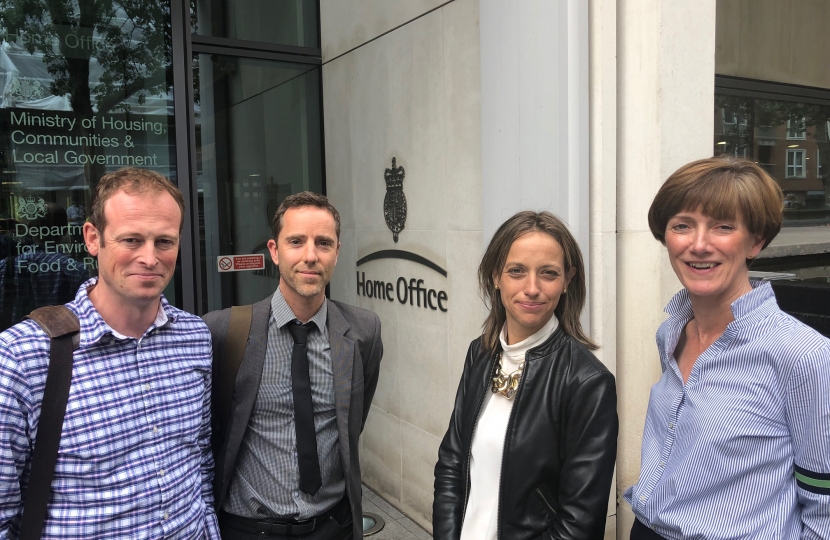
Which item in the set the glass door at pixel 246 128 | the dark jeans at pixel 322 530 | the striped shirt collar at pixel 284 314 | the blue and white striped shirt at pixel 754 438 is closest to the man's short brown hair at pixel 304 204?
the striped shirt collar at pixel 284 314

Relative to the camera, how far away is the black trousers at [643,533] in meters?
1.90

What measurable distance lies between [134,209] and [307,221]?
0.66 metres

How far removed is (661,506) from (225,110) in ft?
16.4

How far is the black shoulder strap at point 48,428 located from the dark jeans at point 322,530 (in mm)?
822

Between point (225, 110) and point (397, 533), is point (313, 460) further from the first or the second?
point (225, 110)

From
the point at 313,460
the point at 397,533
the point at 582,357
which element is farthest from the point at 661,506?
the point at 397,533

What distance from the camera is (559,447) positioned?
6.68ft

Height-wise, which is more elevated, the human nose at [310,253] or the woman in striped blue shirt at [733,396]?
the human nose at [310,253]

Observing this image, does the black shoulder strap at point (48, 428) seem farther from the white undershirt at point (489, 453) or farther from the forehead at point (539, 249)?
the forehead at point (539, 249)

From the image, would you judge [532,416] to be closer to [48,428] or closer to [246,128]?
[48,428]

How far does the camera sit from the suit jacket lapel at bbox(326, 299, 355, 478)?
2.60 meters

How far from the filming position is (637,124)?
11.9 ft

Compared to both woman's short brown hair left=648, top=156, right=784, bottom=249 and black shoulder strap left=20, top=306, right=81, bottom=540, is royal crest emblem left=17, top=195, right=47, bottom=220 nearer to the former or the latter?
black shoulder strap left=20, top=306, right=81, bottom=540

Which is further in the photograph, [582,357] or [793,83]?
[793,83]
